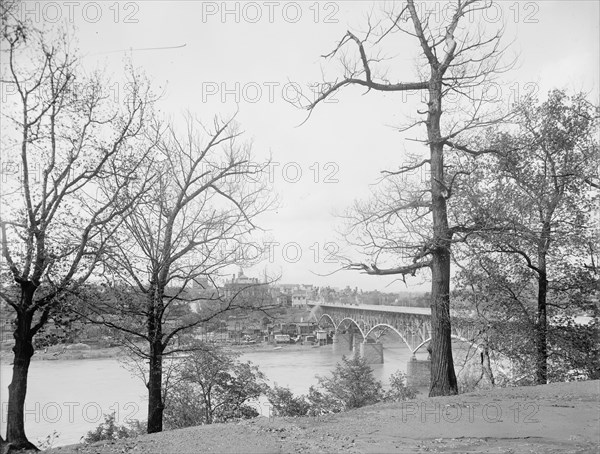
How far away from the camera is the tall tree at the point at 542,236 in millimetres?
10391

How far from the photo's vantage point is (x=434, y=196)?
8.32 m

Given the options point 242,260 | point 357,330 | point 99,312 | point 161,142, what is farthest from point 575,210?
point 357,330

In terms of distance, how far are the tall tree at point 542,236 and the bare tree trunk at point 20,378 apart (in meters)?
7.54

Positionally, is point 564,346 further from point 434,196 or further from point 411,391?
point 411,391

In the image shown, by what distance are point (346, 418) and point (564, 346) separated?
6687 mm

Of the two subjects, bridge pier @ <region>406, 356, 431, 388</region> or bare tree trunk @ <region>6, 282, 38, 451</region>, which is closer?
bare tree trunk @ <region>6, 282, 38, 451</region>

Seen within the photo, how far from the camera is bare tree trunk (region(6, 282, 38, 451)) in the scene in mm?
5754

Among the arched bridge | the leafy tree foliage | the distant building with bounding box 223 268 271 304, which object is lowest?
the leafy tree foliage

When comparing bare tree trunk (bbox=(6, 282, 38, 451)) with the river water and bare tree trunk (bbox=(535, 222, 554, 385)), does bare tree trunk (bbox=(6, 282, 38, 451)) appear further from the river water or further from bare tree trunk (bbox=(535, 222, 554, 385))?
bare tree trunk (bbox=(535, 222, 554, 385))

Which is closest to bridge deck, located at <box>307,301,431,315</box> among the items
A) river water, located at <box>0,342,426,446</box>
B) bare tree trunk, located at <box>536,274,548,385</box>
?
river water, located at <box>0,342,426,446</box>

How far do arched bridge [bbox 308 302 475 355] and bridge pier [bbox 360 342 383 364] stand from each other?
0.97ft

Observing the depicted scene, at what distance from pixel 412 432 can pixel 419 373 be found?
1733 centimetres

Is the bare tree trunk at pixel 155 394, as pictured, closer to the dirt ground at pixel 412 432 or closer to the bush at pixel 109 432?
the dirt ground at pixel 412 432

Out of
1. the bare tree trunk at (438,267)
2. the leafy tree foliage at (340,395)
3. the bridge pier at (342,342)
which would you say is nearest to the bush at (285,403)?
the leafy tree foliage at (340,395)
